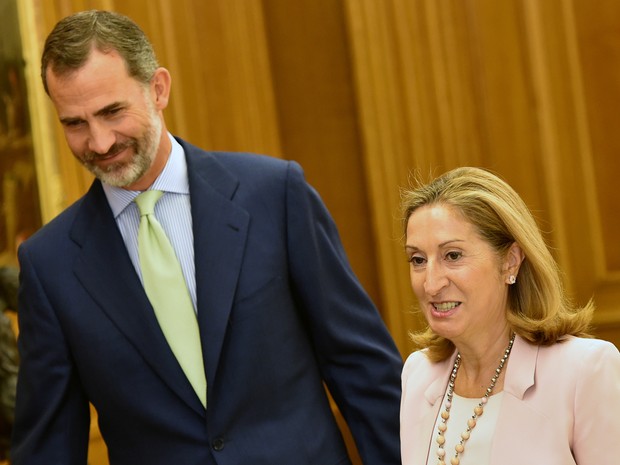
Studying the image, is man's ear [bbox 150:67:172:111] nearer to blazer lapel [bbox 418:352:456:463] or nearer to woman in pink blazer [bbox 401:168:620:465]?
woman in pink blazer [bbox 401:168:620:465]

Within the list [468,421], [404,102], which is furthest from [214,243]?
[404,102]

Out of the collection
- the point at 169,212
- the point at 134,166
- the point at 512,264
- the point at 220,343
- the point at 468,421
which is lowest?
the point at 468,421

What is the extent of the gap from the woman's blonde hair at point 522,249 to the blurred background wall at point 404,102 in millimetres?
2259

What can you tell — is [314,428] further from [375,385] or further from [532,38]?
[532,38]

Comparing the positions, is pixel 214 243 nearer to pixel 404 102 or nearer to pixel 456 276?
pixel 456 276

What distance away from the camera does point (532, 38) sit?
14.4 feet

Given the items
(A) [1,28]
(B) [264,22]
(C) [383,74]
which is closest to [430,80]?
(C) [383,74]

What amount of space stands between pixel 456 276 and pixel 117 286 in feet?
2.73

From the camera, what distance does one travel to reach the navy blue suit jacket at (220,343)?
7.84 ft

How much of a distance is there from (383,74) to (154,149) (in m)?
2.36

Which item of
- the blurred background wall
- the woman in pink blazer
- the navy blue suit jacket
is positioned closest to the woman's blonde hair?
the woman in pink blazer

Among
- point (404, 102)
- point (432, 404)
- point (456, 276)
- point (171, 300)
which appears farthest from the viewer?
point (404, 102)

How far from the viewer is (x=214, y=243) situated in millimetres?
2457

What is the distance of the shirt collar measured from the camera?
250cm
